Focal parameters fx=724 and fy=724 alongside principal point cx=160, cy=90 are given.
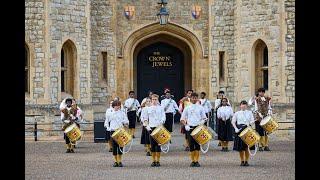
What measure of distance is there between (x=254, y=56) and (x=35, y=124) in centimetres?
808

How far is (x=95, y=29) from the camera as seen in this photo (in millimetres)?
27500

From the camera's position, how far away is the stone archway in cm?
2823

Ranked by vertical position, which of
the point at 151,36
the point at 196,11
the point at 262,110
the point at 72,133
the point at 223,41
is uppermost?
the point at 196,11

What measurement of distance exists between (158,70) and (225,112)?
31.2 ft

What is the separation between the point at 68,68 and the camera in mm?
26094

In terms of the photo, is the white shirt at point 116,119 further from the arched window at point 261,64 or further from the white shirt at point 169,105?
the arched window at point 261,64

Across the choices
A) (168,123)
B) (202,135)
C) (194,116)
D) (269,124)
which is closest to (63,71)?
(168,123)

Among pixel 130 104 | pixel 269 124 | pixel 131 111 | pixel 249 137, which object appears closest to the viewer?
pixel 249 137

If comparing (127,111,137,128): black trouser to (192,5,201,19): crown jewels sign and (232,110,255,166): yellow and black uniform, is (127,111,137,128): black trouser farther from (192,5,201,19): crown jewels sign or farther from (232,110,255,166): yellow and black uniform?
(232,110,255,166): yellow and black uniform

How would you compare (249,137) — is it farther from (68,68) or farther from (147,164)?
(68,68)

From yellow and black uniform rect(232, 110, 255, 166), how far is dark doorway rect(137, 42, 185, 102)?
12851mm
